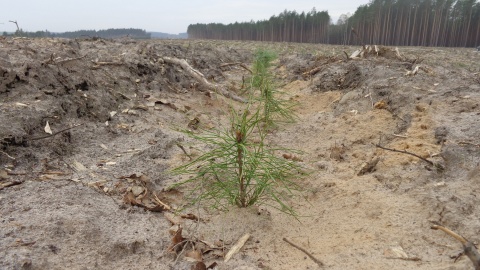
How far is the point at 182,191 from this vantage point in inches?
112

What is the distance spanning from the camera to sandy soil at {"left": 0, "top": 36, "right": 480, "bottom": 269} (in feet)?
6.28

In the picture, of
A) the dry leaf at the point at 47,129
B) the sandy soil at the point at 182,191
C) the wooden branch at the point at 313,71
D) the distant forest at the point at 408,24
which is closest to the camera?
the sandy soil at the point at 182,191

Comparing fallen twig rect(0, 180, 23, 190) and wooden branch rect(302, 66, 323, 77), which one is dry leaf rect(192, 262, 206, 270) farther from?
wooden branch rect(302, 66, 323, 77)

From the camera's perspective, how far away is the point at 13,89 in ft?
12.4

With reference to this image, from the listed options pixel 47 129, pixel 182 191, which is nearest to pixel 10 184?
pixel 47 129

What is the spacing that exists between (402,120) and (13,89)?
14.6 feet

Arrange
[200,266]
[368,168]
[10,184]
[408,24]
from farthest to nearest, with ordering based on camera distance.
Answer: [408,24], [368,168], [10,184], [200,266]

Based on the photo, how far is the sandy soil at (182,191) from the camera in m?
1.92

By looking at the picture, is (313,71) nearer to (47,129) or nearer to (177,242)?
(47,129)

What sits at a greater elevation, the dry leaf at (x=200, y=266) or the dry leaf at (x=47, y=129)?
the dry leaf at (x=47, y=129)

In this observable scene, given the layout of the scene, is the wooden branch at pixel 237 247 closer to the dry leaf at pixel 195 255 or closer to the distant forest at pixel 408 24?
the dry leaf at pixel 195 255

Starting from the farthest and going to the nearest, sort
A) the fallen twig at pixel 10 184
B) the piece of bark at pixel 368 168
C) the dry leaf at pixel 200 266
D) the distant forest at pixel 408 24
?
the distant forest at pixel 408 24
the piece of bark at pixel 368 168
the fallen twig at pixel 10 184
the dry leaf at pixel 200 266

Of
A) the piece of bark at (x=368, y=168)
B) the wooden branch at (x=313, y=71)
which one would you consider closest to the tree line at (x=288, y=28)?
the wooden branch at (x=313, y=71)

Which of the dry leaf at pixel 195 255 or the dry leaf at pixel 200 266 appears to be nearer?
the dry leaf at pixel 200 266
